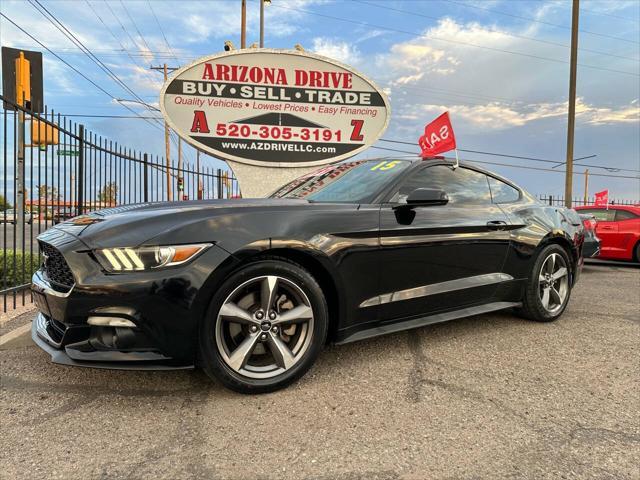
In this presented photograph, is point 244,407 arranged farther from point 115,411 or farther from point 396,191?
point 396,191

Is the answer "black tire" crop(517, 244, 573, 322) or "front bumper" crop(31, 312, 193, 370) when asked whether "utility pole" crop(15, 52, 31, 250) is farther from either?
"black tire" crop(517, 244, 573, 322)

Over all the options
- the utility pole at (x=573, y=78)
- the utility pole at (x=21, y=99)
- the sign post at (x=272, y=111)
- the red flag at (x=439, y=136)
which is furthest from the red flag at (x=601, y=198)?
the utility pole at (x=21, y=99)

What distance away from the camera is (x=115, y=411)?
2402 millimetres

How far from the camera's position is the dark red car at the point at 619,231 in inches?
361

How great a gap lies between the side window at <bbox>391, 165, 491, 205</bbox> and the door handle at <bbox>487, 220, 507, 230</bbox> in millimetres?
206

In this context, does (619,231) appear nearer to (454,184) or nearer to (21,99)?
(454,184)

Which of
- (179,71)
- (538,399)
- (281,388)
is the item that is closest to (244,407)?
(281,388)

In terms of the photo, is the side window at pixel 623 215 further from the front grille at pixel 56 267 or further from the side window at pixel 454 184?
the front grille at pixel 56 267

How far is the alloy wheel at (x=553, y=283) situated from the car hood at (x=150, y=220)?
262cm

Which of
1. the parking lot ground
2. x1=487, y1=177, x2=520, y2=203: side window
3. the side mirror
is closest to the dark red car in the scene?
x1=487, y1=177, x2=520, y2=203: side window

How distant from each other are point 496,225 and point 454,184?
0.50 m

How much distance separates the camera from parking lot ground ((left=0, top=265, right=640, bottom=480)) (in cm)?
196

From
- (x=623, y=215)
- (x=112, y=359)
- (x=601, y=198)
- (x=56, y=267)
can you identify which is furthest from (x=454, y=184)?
(x=601, y=198)

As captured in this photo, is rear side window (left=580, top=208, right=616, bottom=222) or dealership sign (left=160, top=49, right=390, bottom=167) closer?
dealership sign (left=160, top=49, right=390, bottom=167)
